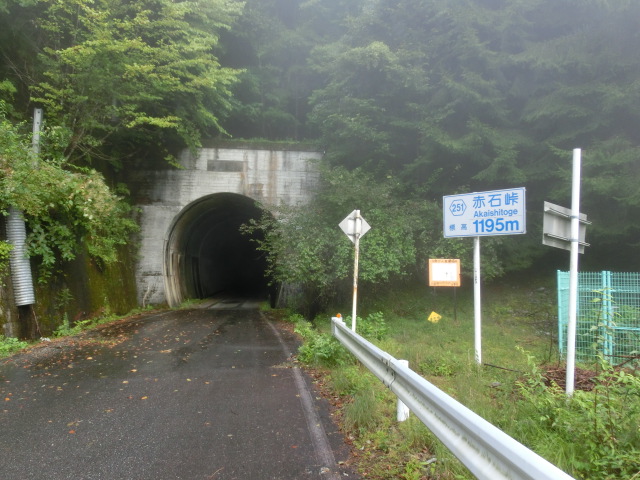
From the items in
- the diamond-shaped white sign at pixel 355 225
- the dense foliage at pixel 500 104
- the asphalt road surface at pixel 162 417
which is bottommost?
the asphalt road surface at pixel 162 417

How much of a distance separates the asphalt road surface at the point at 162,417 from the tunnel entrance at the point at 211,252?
31.2ft

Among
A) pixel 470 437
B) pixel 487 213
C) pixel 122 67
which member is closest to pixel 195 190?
pixel 122 67

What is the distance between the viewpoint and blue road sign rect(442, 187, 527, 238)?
A: 20.3 feet

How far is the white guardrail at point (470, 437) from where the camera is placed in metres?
1.97

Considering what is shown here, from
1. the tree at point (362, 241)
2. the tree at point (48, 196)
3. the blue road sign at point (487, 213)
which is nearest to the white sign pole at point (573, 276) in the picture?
the blue road sign at point (487, 213)

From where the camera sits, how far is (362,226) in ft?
27.0

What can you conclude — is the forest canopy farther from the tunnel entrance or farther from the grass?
the grass

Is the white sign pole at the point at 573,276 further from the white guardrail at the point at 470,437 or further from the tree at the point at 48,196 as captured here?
the tree at the point at 48,196

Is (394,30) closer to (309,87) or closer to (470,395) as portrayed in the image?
(309,87)

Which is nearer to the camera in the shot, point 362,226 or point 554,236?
point 554,236

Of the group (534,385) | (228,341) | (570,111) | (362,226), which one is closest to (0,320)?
(228,341)

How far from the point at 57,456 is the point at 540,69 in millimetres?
14698

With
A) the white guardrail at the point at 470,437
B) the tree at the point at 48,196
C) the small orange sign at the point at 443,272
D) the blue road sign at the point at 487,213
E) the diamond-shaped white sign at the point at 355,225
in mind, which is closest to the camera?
the white guardrail at the point at 470,437

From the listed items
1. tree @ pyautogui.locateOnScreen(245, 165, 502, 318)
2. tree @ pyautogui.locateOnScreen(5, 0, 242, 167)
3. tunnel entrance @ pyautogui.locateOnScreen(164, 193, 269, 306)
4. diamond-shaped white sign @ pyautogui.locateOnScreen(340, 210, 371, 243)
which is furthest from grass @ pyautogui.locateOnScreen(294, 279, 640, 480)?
tunnel entrance @ pyautogui.locateOnScreen(164, 193, 269, 306)
